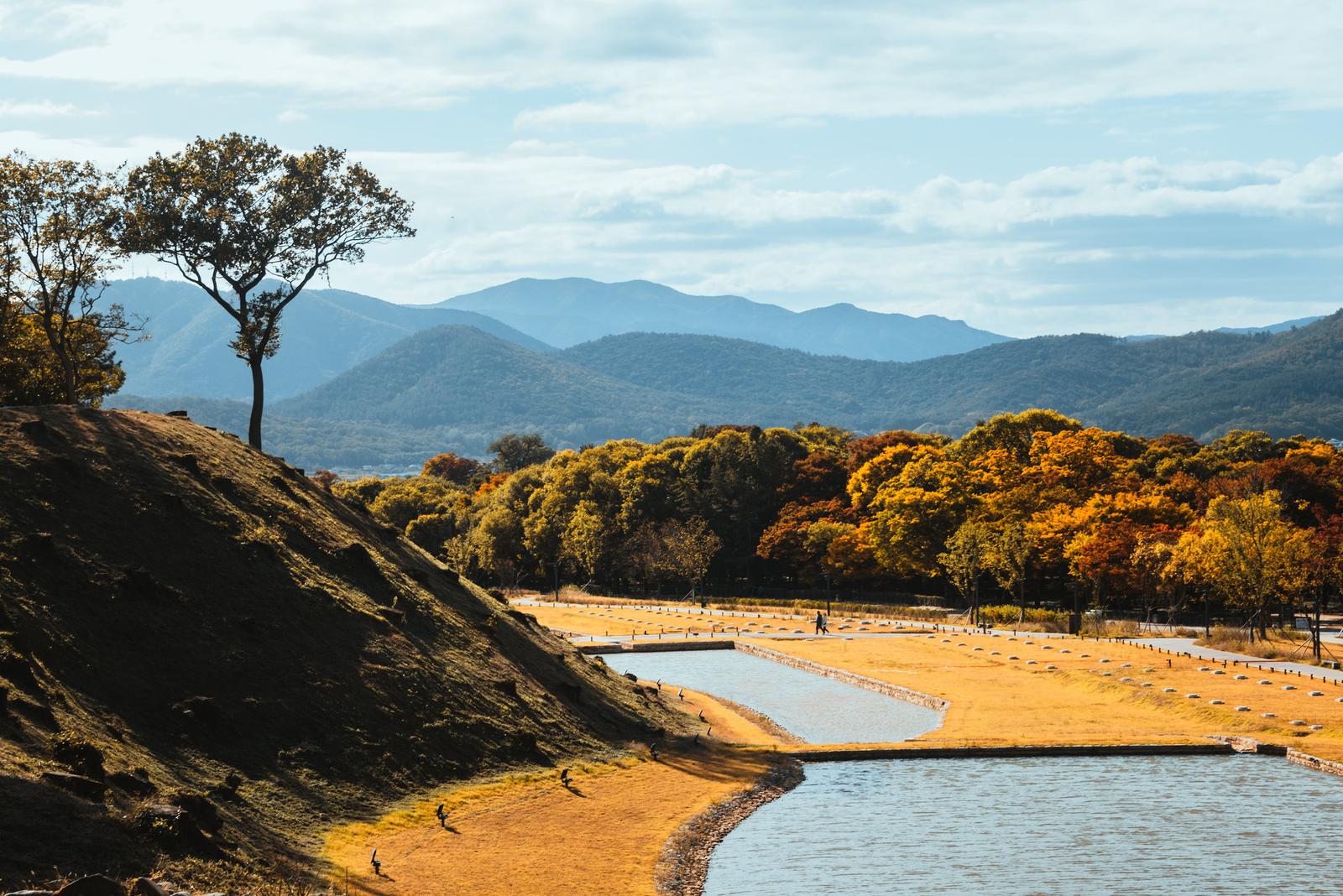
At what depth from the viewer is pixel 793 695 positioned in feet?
241

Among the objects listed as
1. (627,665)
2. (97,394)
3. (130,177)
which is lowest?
(627,665)

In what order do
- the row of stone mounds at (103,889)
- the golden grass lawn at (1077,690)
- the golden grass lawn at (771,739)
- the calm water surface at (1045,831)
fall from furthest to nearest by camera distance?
the golden grass lawn at (1077,690) < the calm water surface at (1045,831) < the golden grass lawn at (771,739) < the row of stone mounds at (103,889)

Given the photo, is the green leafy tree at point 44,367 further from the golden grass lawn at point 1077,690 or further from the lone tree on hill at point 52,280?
the golden grass lawn at point 1077,690

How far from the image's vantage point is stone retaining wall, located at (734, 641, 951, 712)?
68500 millimetres

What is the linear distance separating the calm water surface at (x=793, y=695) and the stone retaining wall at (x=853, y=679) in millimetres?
418

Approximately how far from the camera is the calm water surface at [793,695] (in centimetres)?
6209

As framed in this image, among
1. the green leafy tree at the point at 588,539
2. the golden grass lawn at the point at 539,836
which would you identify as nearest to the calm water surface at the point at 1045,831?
the golden grass lawn at the point at 539,836

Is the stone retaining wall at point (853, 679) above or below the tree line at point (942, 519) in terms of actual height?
below

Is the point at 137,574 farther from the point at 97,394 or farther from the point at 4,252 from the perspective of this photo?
the point at 97,394

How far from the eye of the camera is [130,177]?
6606 centimetres

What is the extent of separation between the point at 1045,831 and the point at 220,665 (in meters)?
26.3

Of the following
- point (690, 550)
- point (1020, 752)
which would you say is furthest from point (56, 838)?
point (690, 550)

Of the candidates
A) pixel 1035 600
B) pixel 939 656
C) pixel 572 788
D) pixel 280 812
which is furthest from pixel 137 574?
pixel 1035 600

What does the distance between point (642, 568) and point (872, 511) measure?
24989 millimetres
